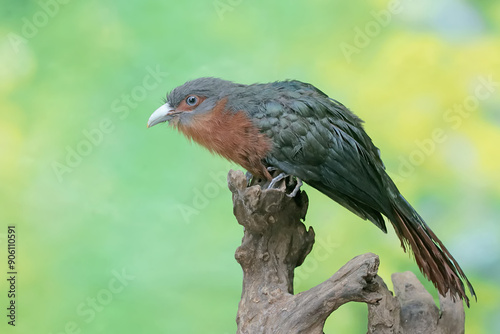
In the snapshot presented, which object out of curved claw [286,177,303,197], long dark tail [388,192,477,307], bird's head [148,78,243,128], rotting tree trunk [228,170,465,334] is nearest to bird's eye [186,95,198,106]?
bird's head [148,78,243,128]

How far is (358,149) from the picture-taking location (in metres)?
2.79

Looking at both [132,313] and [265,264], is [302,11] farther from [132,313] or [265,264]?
[132,313]

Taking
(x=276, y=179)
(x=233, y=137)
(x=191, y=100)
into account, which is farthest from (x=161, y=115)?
(x=276, y=179)

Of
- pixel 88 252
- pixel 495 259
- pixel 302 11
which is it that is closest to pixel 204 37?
→ pixel 302 11

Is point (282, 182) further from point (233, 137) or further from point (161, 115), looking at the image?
point (161, 115)

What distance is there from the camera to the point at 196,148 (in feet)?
Answer: 12.8

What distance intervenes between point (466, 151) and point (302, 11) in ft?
4.14

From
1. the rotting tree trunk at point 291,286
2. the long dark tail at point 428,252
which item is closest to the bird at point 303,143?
the long dark tail at point 428,252

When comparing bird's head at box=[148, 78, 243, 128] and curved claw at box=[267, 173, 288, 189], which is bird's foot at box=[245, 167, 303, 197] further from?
bird's head at box=[148, 78, 243, 128]

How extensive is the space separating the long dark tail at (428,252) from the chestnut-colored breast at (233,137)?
1.96 feet

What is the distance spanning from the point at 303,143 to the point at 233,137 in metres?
0.30

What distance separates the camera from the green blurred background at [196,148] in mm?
3797

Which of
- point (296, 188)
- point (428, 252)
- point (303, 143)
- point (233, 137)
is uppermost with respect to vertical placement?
point (233, 137)

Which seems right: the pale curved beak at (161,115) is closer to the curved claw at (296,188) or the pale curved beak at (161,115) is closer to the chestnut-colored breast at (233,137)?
the chestnut-colored breast at (233,137)
